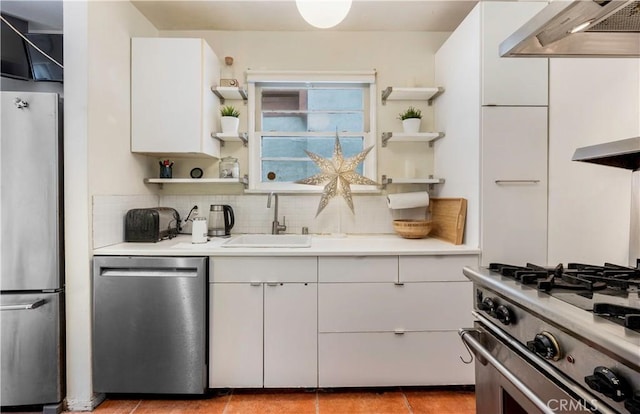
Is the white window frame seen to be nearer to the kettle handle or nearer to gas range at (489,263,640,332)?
the kettle handle

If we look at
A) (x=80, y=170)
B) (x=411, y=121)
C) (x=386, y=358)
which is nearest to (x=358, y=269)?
(x=386, y=358)

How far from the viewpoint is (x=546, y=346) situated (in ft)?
2.68

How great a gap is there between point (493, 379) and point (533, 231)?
121 cm

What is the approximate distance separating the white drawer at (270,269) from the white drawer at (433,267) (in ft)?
1.77

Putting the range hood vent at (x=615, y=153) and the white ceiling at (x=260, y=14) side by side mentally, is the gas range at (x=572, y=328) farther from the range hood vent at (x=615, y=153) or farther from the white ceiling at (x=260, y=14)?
the white ceiling at (x=260, y=14)

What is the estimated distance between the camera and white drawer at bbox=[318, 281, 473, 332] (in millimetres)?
1966

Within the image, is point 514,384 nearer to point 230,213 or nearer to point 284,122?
point 230,213

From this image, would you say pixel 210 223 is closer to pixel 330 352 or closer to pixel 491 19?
pixel 330 352

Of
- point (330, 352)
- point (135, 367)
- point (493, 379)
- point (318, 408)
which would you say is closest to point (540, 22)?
point (493, 379)

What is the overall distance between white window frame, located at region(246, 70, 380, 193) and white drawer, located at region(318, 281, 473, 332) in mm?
939

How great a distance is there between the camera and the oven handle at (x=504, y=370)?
818mm

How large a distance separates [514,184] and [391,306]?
1030mm

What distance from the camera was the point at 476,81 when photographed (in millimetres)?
1998

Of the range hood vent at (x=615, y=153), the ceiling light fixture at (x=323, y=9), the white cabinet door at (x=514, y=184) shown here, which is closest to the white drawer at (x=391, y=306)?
the white cabinet door at (x=514, y=184)
